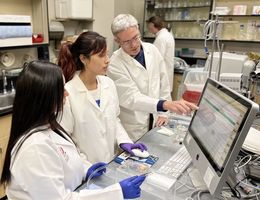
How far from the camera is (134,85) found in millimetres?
1819

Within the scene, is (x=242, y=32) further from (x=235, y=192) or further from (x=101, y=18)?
(x=235, y=192)

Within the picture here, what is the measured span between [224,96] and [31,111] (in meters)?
0.73

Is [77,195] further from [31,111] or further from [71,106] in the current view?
[71,106]

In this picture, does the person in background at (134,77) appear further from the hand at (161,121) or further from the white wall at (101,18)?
the white wall at (101,18)

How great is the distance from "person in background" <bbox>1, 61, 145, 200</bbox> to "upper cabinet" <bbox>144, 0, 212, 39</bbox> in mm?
3765

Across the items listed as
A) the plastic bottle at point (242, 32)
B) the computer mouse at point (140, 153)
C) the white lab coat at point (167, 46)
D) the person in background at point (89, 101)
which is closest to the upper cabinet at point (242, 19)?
the plastic bottle at point (242, 32)

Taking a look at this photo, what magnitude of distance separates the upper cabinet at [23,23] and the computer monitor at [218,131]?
1.96 m

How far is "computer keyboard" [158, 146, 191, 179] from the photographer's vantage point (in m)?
1.16

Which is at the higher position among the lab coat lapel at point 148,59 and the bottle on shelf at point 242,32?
the bottle on shelf at point 242,32

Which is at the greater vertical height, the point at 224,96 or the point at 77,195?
the point at 224,96

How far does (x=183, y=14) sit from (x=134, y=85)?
10.1 ft

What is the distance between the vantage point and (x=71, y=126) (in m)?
1.32

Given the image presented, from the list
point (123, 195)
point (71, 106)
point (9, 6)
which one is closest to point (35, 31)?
point (9, 6)

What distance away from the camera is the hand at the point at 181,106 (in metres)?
1.33
